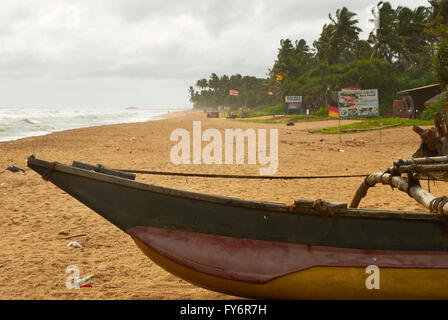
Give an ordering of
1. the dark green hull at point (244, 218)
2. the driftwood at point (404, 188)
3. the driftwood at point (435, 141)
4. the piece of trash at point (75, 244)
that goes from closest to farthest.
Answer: the dark green hull at point (244, 218) < the driftwood at point (404, 188) < the piece of trash at point (75, 244) < the driftwood at point (435, 141)

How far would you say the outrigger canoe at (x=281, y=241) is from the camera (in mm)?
2930

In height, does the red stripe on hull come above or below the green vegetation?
below

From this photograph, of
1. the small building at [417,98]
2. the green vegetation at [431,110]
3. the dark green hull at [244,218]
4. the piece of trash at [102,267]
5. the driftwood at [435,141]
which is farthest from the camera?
the small building at [417,98]

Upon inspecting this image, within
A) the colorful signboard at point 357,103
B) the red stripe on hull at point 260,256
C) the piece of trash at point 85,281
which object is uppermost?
the colorful signboard at point 357,103

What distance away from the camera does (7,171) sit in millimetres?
10680

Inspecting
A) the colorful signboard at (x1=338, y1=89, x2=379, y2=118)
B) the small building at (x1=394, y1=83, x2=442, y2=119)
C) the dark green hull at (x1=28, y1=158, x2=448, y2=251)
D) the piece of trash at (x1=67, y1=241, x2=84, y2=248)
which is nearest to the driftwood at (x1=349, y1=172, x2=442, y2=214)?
the dark green hull at (x1=28, y1=158, x2=448, y2=251)

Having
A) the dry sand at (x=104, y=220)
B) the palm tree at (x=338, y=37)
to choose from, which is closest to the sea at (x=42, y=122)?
the dry sand at (x=104, y=220)

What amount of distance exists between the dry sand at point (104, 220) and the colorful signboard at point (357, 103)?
1999mm

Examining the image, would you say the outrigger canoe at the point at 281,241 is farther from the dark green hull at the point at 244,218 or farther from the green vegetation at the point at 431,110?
the green vegetation at the point at 431,110

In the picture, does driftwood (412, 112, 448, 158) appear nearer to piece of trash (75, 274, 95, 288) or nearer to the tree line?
piece of trash (75, 274, 95, 288)

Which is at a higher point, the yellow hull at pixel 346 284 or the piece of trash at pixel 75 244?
the yellow hull at pixel 346 284

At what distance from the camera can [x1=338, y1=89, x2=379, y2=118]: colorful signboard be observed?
16.5 meters
